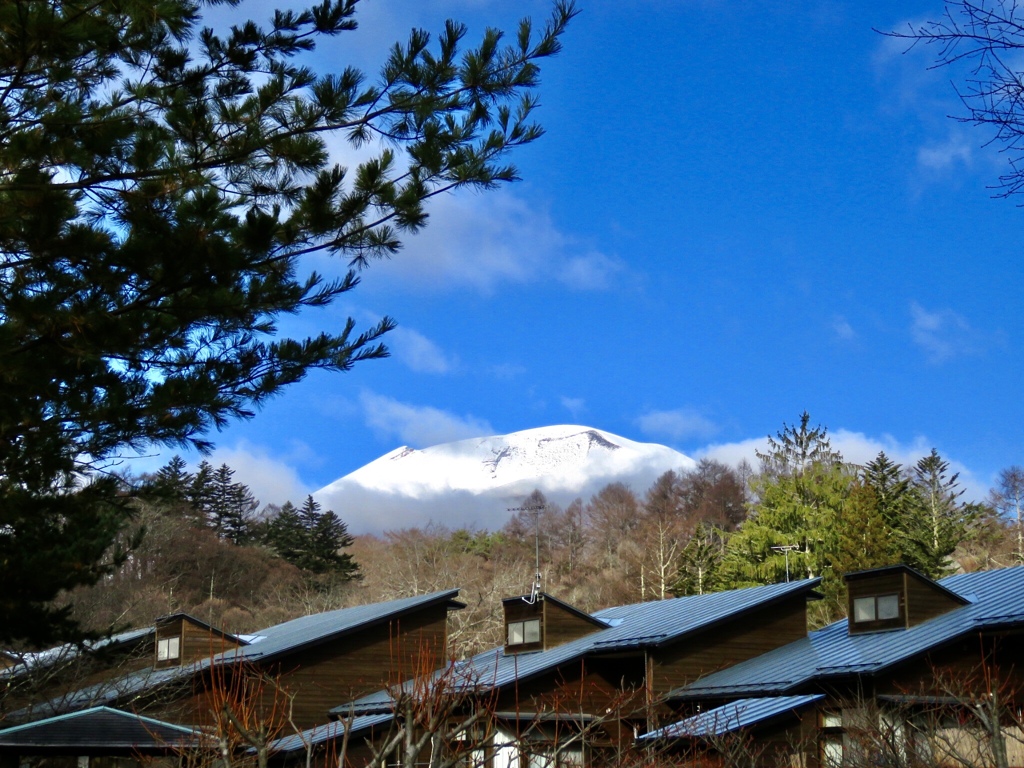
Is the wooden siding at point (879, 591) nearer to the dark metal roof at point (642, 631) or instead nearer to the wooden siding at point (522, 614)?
the dark metal roof at point (642, 631)

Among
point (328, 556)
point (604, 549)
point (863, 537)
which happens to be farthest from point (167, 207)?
point (604, 549)

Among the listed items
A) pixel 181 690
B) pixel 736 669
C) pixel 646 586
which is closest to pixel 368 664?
pixel 181 690

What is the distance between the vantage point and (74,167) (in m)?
8.88

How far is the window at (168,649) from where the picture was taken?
27156 millimetres

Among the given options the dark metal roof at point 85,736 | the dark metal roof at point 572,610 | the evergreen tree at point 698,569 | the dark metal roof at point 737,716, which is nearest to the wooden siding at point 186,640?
the dark metal roof at point 572,610

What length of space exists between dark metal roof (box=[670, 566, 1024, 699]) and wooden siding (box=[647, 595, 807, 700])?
368 millimetres

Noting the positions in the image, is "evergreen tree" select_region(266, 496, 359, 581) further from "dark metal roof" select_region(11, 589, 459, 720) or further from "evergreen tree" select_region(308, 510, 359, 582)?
"dark metal roof" select_region(11, 589, 459, 720)

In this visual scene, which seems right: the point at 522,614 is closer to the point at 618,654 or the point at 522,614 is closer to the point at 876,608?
the point at 618,654

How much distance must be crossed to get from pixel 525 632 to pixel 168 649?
9.78 m

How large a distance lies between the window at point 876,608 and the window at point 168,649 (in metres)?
17.2

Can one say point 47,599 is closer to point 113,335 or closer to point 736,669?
point 113,335

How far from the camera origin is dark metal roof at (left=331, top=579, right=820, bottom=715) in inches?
848

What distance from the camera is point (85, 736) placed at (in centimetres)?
1589

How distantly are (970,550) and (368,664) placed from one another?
34.7 metres
